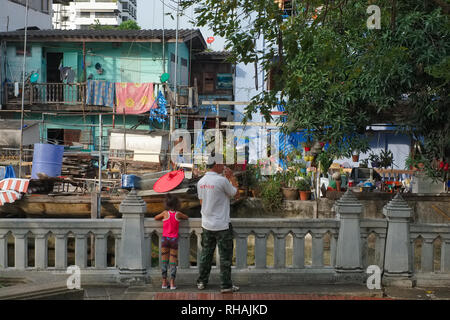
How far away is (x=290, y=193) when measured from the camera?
724 inches

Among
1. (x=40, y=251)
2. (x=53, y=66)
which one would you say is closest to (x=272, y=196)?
(x=40, y=251)

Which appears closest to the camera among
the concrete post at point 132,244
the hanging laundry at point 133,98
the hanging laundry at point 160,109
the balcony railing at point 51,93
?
the concrete post at point 132,244

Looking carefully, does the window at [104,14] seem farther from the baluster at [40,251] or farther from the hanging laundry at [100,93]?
the baluster at [40,251]

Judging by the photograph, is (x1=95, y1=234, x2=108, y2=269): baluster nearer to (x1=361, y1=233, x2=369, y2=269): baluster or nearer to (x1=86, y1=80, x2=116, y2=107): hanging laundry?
(x1=361, y1=233, x2=369, y2=269): baluster

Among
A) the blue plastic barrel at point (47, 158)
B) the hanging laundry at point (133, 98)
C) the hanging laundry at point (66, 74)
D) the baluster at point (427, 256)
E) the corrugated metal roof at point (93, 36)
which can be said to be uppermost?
the corrugated metal roof at point (93, 36)

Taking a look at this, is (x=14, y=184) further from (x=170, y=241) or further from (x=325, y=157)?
(x=170, y=241)

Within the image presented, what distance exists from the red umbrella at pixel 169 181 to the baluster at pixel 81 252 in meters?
6.88

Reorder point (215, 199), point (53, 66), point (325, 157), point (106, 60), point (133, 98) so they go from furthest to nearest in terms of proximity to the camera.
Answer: point (53, 66)
point (106, 60)
point (133, 98)
point (325, 157)
point (215, 199)

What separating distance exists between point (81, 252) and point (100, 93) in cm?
2220

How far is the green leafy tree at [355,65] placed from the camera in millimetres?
8422

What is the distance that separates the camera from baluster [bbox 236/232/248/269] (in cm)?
838

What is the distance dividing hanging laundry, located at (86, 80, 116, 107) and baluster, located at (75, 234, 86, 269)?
853 inches

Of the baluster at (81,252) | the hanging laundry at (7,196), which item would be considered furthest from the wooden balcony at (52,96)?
the baluster at (81,252)

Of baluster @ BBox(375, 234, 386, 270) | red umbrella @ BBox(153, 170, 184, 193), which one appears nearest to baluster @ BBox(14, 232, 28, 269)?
baluster @ BBox(375, 234, 386, 270)
